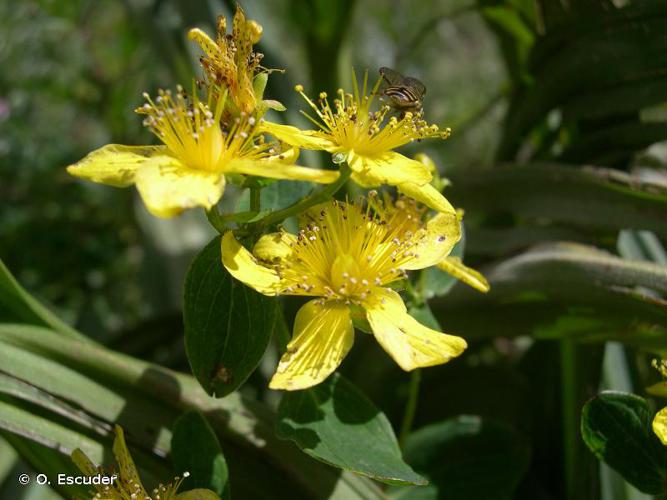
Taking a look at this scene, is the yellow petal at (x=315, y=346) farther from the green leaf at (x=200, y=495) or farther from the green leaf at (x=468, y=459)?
the green leaf at (x=468, y=459)

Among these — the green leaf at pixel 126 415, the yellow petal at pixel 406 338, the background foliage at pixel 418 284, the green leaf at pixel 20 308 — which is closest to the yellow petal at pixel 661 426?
the background foliage at pixel 418 284

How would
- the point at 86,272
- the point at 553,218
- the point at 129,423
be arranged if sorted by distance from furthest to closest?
the point at 86,272, the point at 553,218, the point at 129,423

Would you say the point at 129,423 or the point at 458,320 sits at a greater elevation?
the point at 458,320

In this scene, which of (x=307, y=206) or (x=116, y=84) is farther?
(x=116, y=84)

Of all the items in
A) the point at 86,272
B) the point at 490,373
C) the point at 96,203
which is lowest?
the point at 86,272

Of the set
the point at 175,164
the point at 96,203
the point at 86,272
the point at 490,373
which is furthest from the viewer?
the point at 96,203

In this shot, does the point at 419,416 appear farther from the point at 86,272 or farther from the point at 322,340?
the point at 86,272

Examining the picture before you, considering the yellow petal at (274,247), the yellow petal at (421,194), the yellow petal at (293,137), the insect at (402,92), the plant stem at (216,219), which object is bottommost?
the yellow petal at (274,247)

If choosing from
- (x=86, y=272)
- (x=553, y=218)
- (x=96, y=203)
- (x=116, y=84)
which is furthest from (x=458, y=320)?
(x=116, y=84)

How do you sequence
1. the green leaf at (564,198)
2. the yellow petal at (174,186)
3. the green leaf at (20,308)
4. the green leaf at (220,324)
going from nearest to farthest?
the yellow petal at (174,186)
the green leaf at (220,324)
the green leaf at (20,308)
the green leaf at (564,198)
